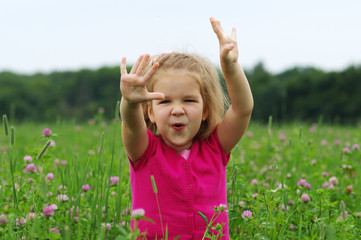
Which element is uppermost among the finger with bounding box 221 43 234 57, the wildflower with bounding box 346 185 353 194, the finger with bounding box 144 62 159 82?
the finger with bounding box 221 43 234 57

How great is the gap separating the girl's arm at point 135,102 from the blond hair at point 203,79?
25 cm

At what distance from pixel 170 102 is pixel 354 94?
117ft

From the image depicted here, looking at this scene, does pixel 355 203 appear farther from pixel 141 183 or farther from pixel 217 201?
pixel 141 183

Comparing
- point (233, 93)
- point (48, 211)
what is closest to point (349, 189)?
point (233, 93)

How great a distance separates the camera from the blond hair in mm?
1928

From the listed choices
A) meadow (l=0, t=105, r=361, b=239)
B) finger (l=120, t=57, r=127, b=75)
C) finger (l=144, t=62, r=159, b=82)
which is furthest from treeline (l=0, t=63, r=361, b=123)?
finger (l=144, t=62, r=159, b=82)

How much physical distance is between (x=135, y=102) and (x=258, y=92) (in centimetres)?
4669

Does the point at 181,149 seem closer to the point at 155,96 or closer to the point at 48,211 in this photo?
the point at 155,96

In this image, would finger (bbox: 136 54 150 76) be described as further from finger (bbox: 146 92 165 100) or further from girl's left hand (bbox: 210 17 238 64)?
girl's left hand (bbox: 210 17 238 64)

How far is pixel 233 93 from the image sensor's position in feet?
6.06

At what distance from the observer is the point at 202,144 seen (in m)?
1.98

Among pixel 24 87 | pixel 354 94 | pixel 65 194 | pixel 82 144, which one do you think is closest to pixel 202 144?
pixel 65 194

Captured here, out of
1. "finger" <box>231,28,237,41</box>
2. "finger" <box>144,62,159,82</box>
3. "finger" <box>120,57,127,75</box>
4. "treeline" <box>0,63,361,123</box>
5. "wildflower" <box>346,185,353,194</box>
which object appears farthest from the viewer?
"treeline" <box>0,63,361,123</box>

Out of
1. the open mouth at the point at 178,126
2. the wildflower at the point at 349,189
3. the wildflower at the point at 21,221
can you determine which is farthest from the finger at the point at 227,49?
the wildflower at the point at 349,189
